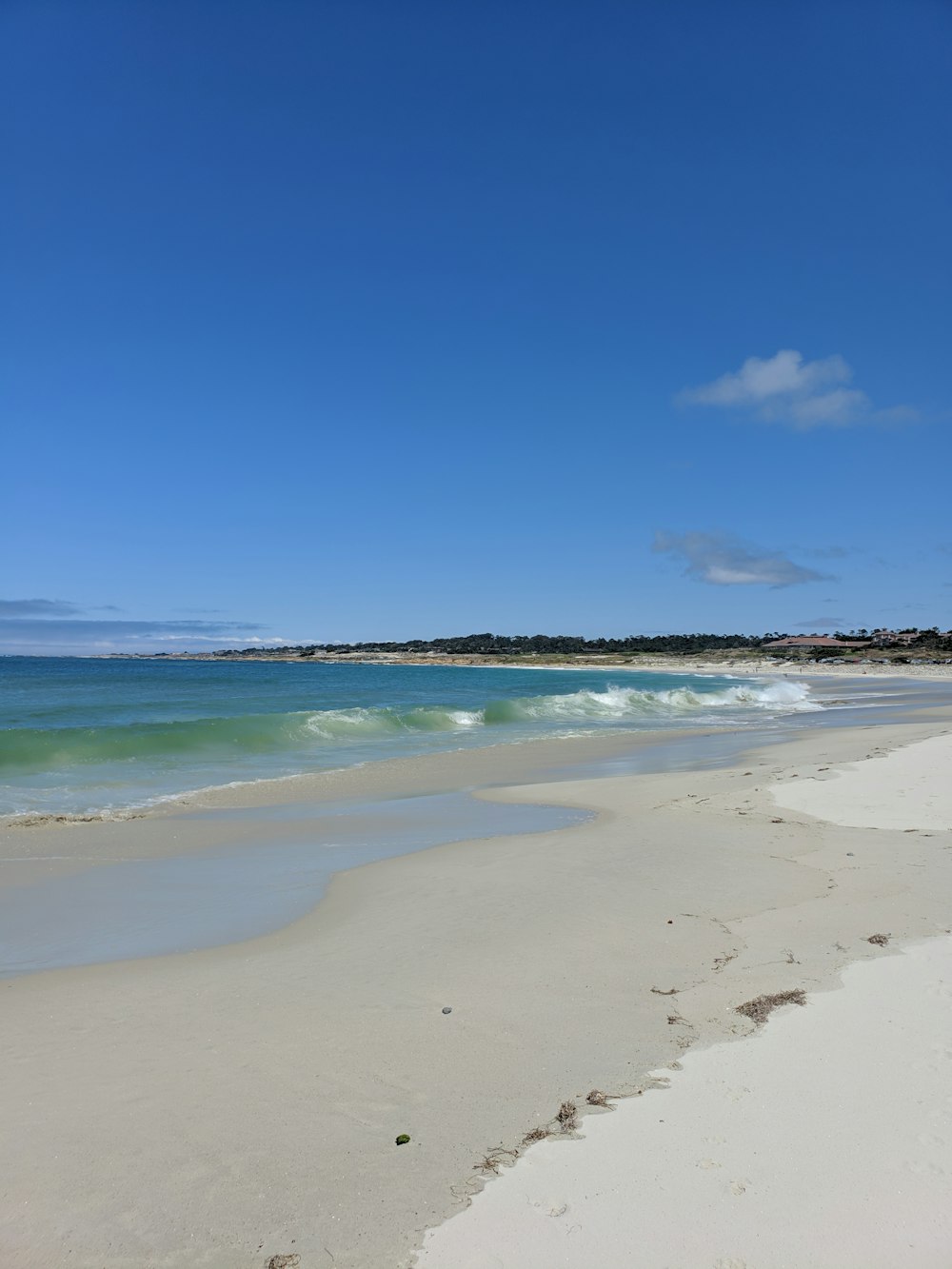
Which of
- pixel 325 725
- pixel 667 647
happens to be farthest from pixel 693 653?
pixel 325 725

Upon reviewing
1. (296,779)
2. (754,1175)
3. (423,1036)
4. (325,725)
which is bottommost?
(296,779)

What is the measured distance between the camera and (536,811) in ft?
40.9

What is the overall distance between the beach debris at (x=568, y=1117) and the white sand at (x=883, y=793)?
301 inches

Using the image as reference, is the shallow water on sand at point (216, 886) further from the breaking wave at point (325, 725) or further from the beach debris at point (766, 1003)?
the breaking wave at point (325, 725)

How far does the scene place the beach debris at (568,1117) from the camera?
A: 3553 millimetres

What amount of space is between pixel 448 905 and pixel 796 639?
524ft

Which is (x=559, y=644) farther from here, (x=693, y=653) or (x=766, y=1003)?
(x=766, y=1003)

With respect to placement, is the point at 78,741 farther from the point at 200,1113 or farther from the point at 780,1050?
the point at 780,1050

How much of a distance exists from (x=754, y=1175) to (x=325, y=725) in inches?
931

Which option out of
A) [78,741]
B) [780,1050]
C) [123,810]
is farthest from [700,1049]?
[78,741]

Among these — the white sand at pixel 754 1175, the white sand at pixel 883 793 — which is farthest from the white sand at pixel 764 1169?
the white sand at pixel 883 793

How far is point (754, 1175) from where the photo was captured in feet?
10.5

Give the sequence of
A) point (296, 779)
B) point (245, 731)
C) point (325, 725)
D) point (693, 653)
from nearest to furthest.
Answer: point (296, 779) < point (245, 731) < point (325, 725) < point (693, 653)

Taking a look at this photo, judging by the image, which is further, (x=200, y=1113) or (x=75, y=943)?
(x=75, y=943)
